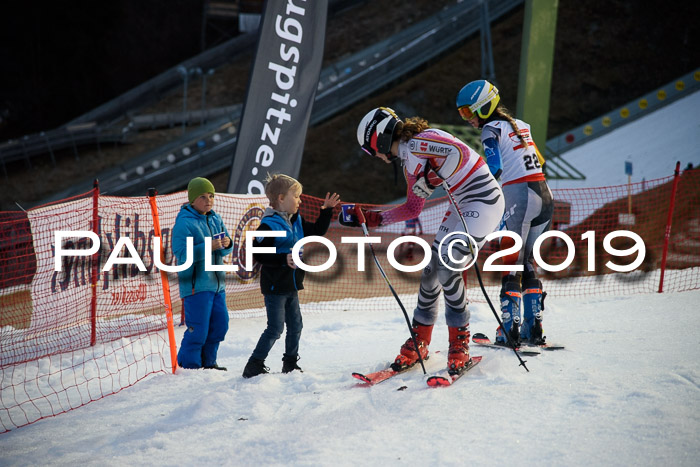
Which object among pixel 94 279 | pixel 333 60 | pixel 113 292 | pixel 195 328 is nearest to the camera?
pixel 195 328

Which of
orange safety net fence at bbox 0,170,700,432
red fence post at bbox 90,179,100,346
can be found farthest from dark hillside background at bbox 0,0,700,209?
red fence post at bbox 90,179,100,346

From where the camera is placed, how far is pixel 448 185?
4844 millimetres

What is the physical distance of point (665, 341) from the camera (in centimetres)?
559

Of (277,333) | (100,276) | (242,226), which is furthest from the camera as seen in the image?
(242,226)

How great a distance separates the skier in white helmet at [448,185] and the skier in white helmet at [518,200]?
0.86 m

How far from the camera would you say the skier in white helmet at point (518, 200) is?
219 inches

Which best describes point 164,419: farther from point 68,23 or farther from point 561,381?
point 68,23

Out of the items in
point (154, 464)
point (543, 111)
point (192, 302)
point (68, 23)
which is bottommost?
point (154, 464)

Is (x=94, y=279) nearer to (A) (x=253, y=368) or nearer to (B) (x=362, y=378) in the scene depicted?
(A) (x=253, y=368)

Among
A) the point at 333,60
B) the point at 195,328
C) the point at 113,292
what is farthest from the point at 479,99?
the point at 333,60

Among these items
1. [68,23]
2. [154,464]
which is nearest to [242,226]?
[154,464]

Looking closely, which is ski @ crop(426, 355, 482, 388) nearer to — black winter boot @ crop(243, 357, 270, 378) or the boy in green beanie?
black winter boot @ crop(243, 357, 270, 378)

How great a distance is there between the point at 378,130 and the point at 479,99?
131cm

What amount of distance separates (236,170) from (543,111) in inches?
376
